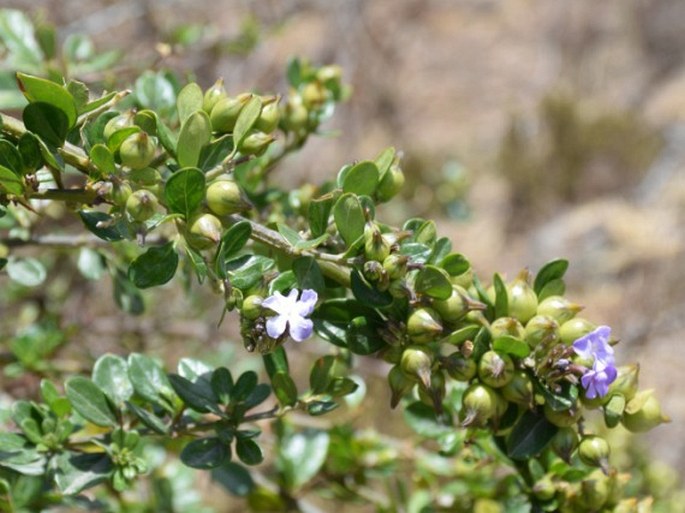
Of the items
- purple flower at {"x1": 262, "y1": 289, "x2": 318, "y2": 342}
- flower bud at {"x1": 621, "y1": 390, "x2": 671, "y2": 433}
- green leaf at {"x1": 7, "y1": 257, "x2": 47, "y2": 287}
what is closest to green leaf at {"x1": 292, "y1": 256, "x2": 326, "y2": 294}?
purple flower at {"x1": 262, "y1": 289, "x2": 318, "y2": 342}

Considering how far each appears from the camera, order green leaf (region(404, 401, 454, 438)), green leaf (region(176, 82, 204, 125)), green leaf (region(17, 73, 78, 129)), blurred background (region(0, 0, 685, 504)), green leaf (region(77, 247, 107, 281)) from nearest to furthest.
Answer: green leaf (region(17, 73, 78, 129)), green leaf (region(176, 82, 204, 125)), green leaf (region(404, 401, 454, 438)), green leaf (region(77, 247, 107, 281)), blurred background (region(0, 0, 685, 504))

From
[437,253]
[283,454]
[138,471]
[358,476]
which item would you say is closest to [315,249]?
[437,253]

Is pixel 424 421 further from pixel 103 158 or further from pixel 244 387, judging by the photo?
pixel 103 158

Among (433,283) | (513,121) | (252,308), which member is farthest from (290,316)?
(513,121)

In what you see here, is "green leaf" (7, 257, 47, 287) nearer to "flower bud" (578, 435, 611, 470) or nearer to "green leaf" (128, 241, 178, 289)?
"green leaf" (128, 241, 178, 289)

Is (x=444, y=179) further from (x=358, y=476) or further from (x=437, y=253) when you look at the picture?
(x=437, y=253)

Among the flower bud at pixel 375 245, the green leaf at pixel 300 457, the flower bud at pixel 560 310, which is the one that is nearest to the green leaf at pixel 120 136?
the flower bud at pixel 375 245

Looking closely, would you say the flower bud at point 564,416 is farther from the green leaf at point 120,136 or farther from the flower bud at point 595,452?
the green leaf at point 120,136
